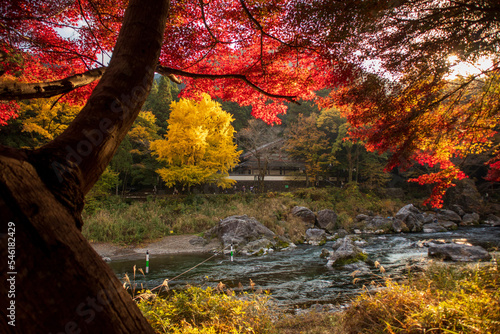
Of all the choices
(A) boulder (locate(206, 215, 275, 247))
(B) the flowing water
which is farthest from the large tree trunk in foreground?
(A) boulder (locate(206, 215, 275, 247))

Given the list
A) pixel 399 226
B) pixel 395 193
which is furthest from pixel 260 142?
pixel 395 193

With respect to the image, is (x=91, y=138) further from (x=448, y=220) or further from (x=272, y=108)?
(x=448, y=220)

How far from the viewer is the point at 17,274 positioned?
2.90 feet

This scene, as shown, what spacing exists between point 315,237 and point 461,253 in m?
5.34

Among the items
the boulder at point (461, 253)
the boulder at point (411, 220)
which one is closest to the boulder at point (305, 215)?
the boulder at point (411, 220)

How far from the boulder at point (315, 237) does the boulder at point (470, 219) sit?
11.4m

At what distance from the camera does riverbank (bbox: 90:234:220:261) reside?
8945 mm

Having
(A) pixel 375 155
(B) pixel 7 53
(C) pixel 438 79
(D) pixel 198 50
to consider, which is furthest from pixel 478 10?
(A) pixel 375 155

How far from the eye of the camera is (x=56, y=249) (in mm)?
941

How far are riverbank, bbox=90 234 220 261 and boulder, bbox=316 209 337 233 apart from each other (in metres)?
6.59

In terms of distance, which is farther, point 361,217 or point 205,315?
point 361,217

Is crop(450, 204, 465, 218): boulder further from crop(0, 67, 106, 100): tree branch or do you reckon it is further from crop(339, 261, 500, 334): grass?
crop(0, 67, 106, 100): tree branch

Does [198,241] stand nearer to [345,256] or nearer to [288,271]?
[288,271]

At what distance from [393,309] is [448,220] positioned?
17.8 meters
